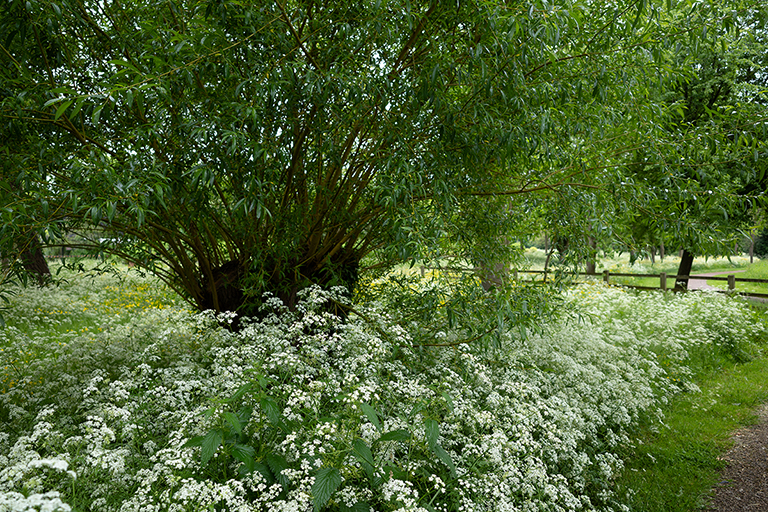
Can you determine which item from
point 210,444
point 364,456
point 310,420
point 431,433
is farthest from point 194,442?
point 431,433

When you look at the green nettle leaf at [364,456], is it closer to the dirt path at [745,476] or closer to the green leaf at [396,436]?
the green leaf at [396,436]

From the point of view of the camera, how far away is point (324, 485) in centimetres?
205

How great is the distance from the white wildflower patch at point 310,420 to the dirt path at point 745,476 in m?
0.78

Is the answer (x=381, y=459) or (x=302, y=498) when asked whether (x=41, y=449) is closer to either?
(x=302, y=498)

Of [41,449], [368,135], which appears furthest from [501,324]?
[41,449]

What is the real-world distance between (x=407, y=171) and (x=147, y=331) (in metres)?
3.38

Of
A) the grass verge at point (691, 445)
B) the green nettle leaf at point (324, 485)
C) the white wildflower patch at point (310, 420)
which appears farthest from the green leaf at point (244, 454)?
the grass verge at point (691, 445)

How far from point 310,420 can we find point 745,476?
402cm

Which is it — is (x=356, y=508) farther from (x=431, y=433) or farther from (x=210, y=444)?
(x=210, y=444)

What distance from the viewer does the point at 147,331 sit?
4664mm

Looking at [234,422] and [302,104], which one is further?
[302,104]

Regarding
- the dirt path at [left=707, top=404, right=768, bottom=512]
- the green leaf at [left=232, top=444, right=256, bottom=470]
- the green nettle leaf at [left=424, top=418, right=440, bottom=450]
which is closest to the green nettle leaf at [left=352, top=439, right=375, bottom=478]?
the green nettle leaf at [left=424, top=418, right=440, bottom=450]

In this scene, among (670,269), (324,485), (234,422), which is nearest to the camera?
(324,485)

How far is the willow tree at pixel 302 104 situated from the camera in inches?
103
